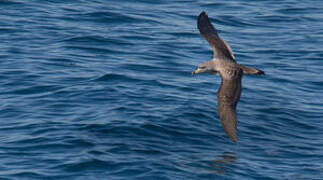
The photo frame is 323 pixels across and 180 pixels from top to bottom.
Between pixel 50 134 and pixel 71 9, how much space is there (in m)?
8.74

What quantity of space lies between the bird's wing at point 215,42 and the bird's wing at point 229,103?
0.94 m

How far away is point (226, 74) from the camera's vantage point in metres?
11.4

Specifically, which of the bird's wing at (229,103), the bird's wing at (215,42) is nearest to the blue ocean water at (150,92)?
the bird's wing at (229,103)

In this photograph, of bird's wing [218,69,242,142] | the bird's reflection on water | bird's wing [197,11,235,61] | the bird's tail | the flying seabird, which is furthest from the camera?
bird's wing [197,11,235,61]

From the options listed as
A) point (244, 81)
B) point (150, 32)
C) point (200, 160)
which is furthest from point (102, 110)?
point (150, 32)

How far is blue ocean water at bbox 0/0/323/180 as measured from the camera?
34.4ft

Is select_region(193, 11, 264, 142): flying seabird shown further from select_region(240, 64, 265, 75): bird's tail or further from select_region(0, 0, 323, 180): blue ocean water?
select_region(0, 0, 323, 180): blue ocean water

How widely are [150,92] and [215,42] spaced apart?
2203 mm

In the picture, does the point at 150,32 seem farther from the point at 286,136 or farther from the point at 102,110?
the point at 286,136

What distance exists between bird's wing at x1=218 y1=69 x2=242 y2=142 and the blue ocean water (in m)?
0.57

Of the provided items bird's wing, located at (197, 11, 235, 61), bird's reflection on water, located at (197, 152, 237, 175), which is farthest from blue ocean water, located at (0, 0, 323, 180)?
bird's wing, located at (197, 11, 235, 61)

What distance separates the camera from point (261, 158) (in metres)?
10.9

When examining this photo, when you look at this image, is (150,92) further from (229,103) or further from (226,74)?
(229,103)

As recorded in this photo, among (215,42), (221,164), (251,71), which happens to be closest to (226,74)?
(251,71)
